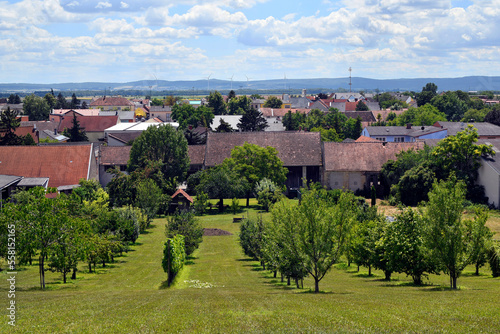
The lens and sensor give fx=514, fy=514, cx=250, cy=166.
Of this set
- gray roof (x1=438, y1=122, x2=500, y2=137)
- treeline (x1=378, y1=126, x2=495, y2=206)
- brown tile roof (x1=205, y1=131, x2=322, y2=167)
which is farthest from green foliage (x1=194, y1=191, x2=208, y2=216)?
gray roof (x1=438, y1=122, x2=500, y2=137)

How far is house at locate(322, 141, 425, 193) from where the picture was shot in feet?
228

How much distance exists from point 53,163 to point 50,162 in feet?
1.66

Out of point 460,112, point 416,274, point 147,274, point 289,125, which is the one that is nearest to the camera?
point 416,274

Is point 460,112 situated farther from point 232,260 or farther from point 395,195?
point 232,260

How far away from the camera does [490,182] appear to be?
58.2 m

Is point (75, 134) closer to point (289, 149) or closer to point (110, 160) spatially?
point (110, 160)

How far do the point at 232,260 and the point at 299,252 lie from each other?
49.7 ft

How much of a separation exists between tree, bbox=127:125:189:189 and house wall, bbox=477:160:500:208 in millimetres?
37103

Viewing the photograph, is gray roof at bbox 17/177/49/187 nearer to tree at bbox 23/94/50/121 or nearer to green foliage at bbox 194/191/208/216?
green foliage at bbox 194/191/208/216

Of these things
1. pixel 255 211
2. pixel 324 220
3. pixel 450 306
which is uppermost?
pixel 324 220

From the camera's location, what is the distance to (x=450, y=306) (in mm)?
18938

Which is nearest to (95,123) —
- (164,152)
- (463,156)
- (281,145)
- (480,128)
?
(164,152)

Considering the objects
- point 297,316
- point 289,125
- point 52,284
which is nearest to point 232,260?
point 52,284

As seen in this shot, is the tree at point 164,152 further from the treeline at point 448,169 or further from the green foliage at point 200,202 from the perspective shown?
the treeline at point 448,169
